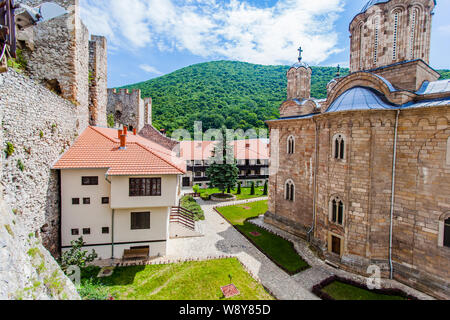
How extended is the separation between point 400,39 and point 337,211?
11.3m

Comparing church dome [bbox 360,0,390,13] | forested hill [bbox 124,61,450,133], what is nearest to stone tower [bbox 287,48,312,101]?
church dome [bbox 360,0,390,13]

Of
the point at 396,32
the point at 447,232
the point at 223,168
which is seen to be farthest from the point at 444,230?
the point at 223,168

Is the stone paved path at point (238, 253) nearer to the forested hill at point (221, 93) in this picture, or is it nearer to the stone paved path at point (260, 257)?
the stone paved path at point (260, 257)

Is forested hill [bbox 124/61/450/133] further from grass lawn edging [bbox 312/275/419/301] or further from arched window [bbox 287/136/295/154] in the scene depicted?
grass lawn edging [bbox 312/275/419/301]

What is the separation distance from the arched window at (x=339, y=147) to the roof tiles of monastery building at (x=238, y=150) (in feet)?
75.0

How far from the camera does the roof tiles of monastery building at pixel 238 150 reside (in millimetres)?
34869

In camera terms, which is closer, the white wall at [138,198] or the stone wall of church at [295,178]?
the white wall at [138,198]

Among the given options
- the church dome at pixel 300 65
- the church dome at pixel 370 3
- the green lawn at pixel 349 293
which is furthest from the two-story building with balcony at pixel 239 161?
the church dome at pixel 370 3

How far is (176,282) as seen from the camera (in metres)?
10.9

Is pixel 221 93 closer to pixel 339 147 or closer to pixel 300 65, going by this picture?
pixel 300 65
